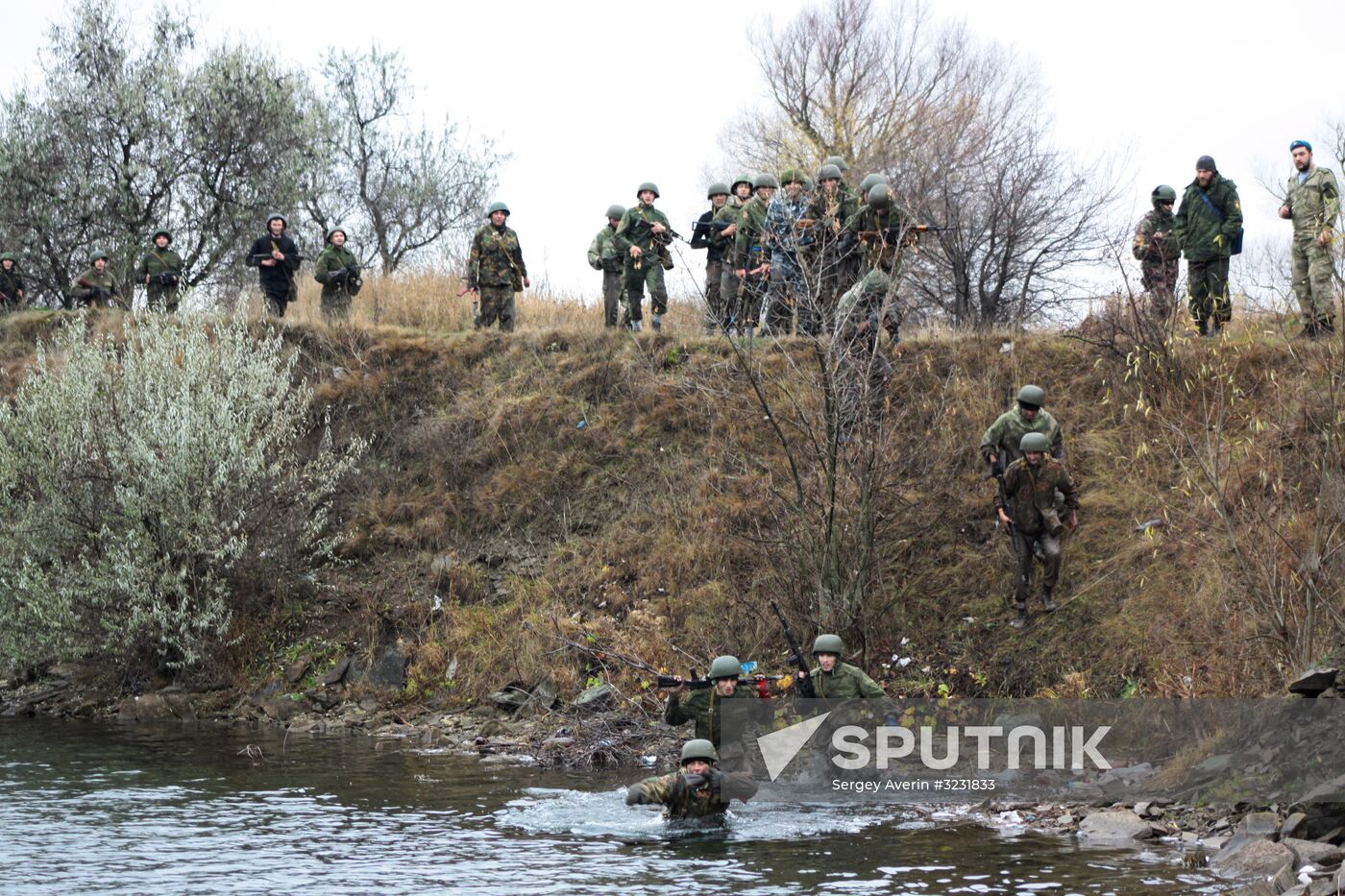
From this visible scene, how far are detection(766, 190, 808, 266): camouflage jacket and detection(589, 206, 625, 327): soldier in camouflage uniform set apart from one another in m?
3.80

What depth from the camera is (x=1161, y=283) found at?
765 inches

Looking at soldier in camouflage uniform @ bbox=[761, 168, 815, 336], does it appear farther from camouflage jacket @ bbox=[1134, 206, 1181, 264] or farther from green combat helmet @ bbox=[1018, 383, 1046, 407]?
camouflage jacket @ bbox=[1134, 206, 1181, 264]

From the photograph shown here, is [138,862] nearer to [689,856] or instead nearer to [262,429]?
[689,856]

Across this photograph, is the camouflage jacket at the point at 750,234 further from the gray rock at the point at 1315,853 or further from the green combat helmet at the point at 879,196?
the gray rock at the point at 1315,853

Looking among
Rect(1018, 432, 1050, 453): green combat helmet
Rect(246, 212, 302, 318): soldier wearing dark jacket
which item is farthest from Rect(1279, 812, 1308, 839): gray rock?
Rect(246, 212, 302, 318): soldier wearing dark jacket

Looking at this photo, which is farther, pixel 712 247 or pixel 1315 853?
pixel 712 247

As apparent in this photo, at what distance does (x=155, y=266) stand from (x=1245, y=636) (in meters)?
18.8

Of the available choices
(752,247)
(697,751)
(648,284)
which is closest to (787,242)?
(752,247)

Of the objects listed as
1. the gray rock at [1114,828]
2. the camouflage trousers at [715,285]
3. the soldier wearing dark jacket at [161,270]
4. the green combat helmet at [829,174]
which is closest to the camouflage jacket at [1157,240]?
the green combat helmet at [829,174]

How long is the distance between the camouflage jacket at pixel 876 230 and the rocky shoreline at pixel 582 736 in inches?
249

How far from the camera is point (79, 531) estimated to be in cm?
2034

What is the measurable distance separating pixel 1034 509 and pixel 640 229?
8015 millimetres

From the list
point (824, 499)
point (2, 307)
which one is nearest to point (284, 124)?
point (2, 307)

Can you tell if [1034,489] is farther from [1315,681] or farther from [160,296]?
[160,296]
